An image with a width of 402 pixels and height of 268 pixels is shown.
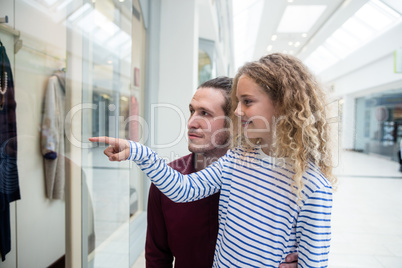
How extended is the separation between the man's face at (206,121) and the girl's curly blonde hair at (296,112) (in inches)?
9.5

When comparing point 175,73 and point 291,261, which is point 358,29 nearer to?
point 175,73

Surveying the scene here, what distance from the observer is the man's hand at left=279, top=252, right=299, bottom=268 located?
77 cm

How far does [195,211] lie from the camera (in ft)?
3.34

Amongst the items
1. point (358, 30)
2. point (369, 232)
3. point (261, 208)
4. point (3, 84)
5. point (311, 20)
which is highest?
point (311, 20)

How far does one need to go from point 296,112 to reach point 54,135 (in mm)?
1867

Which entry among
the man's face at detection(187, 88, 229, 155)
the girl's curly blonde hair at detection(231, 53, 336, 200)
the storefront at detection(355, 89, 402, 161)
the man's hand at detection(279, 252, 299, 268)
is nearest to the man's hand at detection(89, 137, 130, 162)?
the man's face at detection(187, 88, 229, 155)

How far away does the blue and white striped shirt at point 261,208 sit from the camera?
0.70 m

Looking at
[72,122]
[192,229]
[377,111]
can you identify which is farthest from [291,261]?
[377,111]

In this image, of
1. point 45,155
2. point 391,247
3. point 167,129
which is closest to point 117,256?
point 45,155

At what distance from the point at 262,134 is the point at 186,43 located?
1.89 meters

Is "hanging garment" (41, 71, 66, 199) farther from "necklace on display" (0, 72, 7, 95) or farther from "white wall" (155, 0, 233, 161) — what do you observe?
"white wall" (155, 0, 233, 161)

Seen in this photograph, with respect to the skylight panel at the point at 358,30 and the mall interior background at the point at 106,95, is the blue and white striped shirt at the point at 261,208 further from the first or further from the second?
the skylight panel at the point at 358,30

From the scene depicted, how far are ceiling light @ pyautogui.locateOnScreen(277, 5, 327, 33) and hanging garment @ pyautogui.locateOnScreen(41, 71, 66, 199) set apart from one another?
210cm

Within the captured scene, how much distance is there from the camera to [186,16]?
8.04 feet
